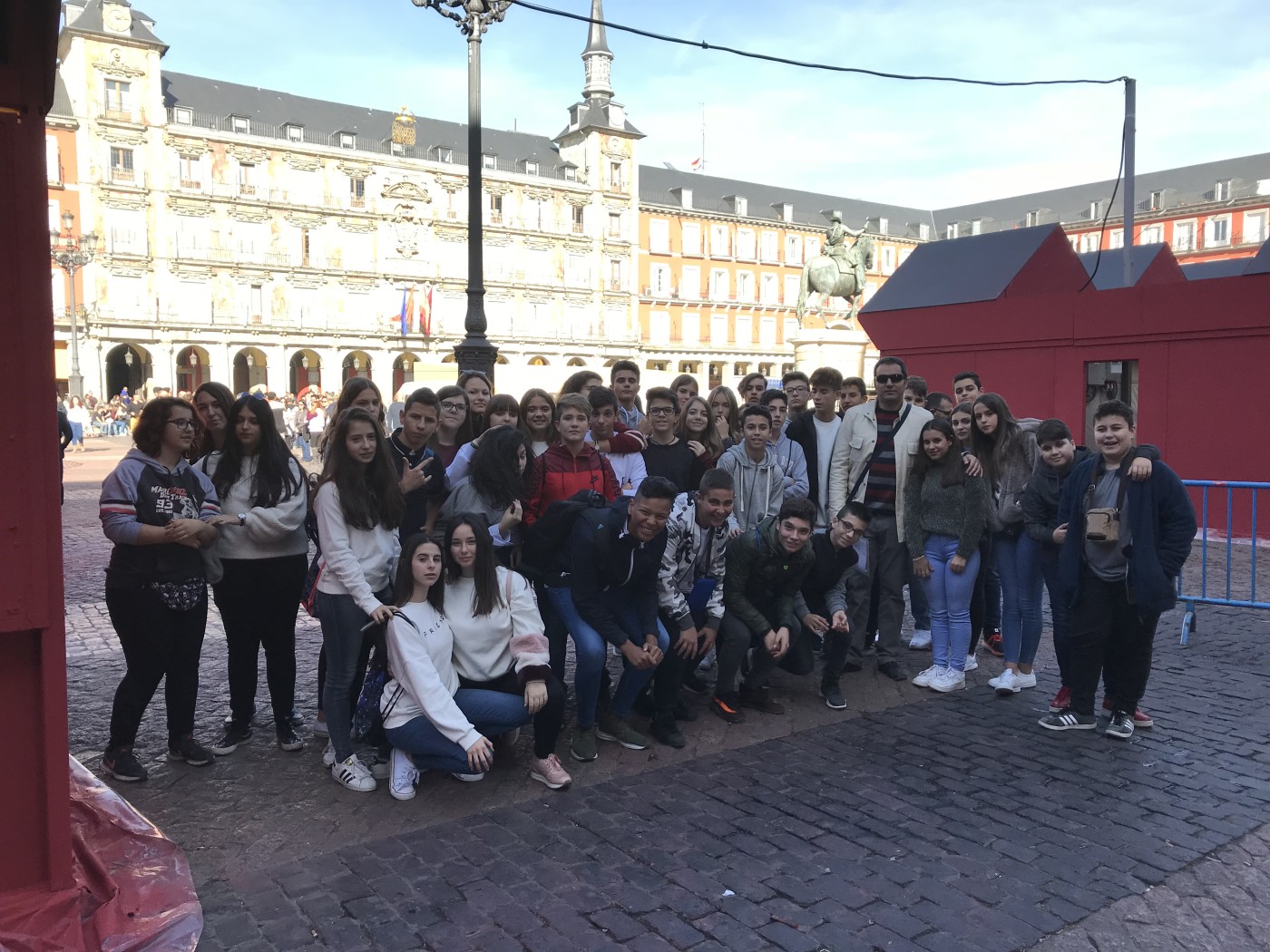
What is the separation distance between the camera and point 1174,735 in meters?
4.86

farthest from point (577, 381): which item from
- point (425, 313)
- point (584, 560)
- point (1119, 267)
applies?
point (425, 313)

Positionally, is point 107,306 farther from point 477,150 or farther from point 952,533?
point 952,533

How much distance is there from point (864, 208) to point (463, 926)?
249 feet

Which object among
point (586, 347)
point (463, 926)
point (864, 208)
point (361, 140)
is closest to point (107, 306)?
point (361, 140)

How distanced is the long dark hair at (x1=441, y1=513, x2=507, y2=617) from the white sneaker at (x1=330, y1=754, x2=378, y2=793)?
2.81ft

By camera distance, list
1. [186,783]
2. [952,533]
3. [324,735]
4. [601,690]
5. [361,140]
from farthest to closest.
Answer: [361,140], [952,533], [601,690], [324,735], [186,783]

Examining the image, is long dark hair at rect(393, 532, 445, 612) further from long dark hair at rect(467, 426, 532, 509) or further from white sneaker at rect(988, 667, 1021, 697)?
white sneaker at rect(988, 667, 1021, 697)

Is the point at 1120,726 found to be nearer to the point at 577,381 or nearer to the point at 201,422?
the point at 577,381

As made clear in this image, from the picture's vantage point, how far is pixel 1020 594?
5.69m

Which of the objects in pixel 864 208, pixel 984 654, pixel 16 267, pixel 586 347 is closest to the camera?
pixel 16 267

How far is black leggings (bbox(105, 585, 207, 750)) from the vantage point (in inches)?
161

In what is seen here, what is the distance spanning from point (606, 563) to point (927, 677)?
240cm

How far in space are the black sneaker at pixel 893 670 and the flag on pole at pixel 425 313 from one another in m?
47.7

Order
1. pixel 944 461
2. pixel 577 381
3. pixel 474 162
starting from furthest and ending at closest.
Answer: pixel 474 162, pixel 577 381, pixel 944 461
